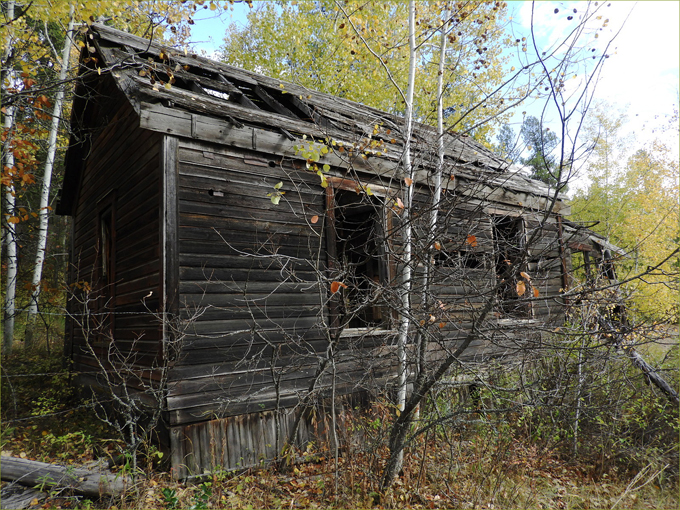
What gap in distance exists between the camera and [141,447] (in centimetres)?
540

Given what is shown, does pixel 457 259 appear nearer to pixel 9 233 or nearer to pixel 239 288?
pixel 239 288

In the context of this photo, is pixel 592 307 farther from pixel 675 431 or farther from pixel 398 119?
pixel 398 119

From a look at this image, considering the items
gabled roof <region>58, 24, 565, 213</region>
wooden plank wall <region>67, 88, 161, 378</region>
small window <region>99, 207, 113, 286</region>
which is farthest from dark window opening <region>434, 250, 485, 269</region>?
small window <region>99, 207, 113, 286</region>

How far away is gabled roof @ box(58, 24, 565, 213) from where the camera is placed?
210 inches

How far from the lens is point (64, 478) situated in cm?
431

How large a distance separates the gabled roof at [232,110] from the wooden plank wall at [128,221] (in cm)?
51

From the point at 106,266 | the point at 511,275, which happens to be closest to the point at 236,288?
the point at 511,275

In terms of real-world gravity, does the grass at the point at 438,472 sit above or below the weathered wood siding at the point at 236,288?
below

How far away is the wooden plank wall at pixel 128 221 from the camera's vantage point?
5754 mm

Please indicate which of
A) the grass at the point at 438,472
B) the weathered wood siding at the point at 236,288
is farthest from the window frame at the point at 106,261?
the weathered wood siding at the point at 236,288

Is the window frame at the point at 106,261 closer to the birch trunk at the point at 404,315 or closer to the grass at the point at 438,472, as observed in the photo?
the grass at the point at 438,472

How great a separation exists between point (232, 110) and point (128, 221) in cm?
247

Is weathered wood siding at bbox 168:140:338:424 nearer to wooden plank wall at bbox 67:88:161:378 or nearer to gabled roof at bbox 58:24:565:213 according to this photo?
gabled roof at bbox 58:24:565:213

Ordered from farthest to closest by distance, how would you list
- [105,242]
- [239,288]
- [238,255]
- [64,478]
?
[105,242]
[238,255]
[239,288]
[64,478]
